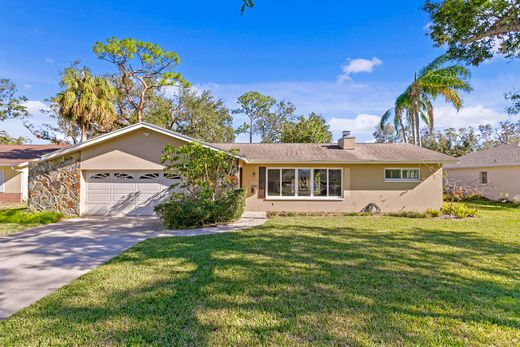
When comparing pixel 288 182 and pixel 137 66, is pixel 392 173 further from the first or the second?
pixel 137 66

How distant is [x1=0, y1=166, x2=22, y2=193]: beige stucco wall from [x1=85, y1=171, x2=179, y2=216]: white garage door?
964 centimetres

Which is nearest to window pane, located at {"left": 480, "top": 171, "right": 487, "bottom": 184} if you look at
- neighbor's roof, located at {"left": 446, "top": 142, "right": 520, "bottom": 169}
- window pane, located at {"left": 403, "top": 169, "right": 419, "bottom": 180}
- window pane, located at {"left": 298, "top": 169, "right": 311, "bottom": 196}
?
neighbor's roof, located at {"left": 446, "top": 142, "right": 520, "bottom": 169}

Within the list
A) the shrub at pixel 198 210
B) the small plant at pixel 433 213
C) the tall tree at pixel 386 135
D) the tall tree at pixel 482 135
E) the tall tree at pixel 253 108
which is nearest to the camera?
the shrub at pixel 198 210

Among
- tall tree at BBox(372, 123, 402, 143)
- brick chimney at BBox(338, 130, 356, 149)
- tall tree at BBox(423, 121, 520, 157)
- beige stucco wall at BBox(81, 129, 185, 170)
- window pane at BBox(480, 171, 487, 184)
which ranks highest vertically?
tall tree at BBox(372, 123, 402, 143)

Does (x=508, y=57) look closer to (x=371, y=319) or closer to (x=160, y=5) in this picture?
(x=371, y=319)

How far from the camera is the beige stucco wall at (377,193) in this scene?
13.7 metres

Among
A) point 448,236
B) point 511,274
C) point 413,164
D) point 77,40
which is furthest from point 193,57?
point 511,274

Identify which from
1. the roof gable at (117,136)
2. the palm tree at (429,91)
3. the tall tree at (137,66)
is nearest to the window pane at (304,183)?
the roof gable at (117,136)

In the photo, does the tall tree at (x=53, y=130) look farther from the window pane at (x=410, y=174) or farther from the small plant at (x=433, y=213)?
the small plant at (x=433, y=213)

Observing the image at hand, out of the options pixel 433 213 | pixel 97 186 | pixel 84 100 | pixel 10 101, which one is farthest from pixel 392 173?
pixel 10 101

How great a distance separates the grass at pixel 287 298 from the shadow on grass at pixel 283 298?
2 centimetres

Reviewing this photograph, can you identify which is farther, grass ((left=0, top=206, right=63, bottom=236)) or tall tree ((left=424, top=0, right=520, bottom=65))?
grass ((left=0, top=206, right=63, bottom=236))

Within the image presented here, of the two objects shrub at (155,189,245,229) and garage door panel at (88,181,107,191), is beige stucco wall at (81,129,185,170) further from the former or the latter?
shrub at (155,189,245,229)

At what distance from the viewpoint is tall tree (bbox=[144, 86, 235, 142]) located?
2720cm
